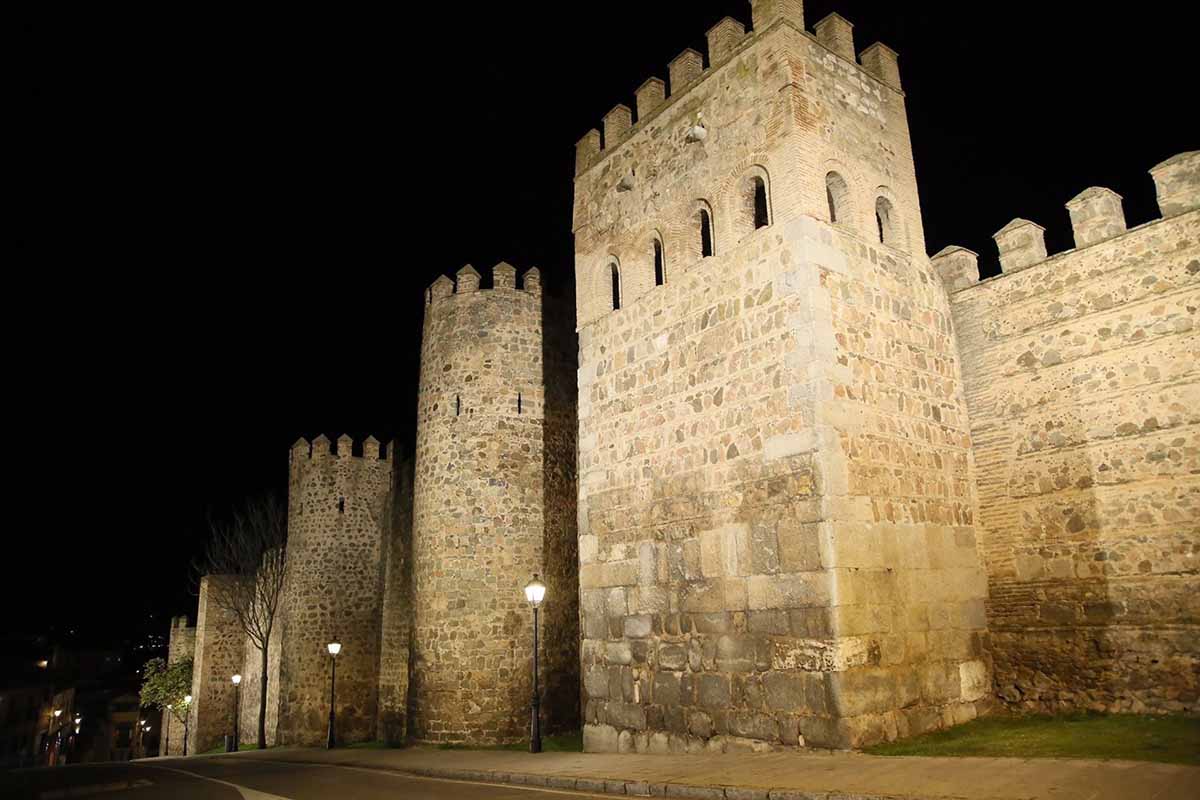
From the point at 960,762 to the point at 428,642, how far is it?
1200cm

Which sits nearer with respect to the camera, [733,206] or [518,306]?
[733,206]

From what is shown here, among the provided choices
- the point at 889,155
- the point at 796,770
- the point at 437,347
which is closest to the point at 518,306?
the point at 437,347

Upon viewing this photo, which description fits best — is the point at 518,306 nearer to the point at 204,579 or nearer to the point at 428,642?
the point at 428,642

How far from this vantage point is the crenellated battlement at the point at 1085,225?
9.45 m

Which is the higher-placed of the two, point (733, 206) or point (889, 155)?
point (889, 155)

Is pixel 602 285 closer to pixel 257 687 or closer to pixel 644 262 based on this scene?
pixel 644 262

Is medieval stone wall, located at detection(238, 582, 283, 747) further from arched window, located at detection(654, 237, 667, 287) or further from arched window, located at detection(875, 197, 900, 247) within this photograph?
arched window, located at detection(875, 197, 900, 247)

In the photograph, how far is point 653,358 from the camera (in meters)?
11.3

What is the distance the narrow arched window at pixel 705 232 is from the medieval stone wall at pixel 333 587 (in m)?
14.1

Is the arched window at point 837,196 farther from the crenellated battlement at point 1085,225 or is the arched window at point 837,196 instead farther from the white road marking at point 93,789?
the white road marking at point 93,789

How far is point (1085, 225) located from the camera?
404 inches

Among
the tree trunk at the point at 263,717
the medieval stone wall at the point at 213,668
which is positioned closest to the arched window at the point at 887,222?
the tree trunk at the point at 263,717

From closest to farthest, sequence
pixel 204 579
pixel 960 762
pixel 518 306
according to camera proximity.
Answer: pixel 960 762, pixel 518 306, pixel 204 579

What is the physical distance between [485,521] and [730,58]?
34.0 ft
